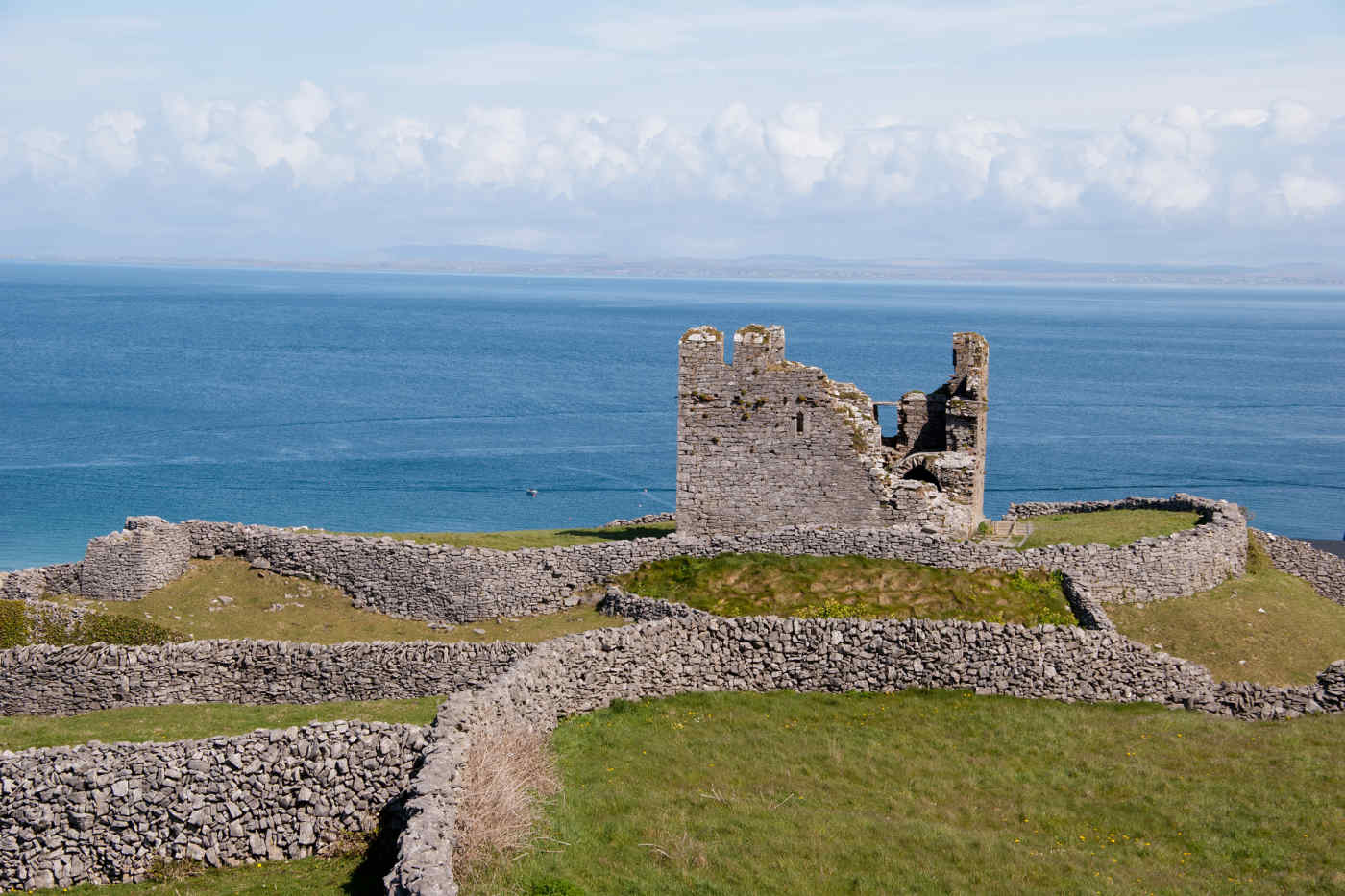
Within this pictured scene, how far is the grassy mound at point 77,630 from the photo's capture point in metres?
→ 25.7

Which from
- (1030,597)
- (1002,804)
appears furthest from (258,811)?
(1030,597)

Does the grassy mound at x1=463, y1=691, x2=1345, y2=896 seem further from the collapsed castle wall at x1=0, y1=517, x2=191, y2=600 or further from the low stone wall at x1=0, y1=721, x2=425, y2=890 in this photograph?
the collapsed castle wall at x1=0, y1=517, x2=191, y2=600

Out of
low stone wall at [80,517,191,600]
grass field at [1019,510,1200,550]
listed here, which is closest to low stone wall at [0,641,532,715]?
low stone wall at [80,517,191,600]

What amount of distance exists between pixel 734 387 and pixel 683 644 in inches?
356

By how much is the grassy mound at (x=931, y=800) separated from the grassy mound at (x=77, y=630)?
36.3ft

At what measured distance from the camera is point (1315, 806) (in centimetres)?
1590

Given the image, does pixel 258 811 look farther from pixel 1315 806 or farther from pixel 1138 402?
pixel 1138 402

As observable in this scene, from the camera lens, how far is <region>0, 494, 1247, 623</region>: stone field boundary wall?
2595 centimetres

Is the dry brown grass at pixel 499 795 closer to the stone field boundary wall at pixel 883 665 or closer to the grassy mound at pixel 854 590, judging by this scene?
the stone field boundary wall at pixel 883 665

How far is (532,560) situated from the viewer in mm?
27703

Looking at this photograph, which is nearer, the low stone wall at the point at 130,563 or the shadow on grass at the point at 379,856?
the shadow on grass at the point at 379,856

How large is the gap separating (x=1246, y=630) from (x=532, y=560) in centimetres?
1476

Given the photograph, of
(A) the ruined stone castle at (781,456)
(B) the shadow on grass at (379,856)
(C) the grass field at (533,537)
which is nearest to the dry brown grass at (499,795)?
(B) the shadow on grass at (379,856)

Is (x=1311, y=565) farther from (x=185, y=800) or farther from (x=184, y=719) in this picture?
(x=185, y=800)
